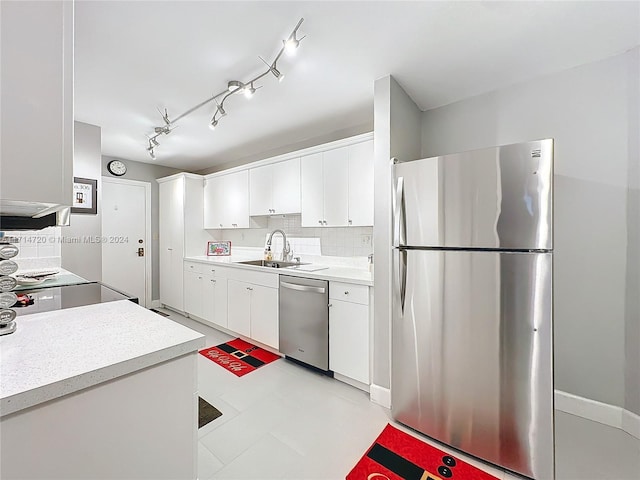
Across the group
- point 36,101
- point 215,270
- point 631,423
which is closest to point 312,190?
point 215,270

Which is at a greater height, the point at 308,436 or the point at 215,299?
the point at 215,299

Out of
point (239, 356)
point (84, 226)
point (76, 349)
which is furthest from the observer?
point (84, 226)

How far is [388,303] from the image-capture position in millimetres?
2102

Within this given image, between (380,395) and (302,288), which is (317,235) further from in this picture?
(380,395)

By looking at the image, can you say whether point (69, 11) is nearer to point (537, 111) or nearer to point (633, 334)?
point (537, 111)

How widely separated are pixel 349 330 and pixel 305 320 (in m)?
0.46

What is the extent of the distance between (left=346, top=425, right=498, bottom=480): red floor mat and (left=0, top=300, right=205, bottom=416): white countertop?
1.25 m

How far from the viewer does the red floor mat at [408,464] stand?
150 cm

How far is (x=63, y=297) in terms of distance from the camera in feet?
4.93

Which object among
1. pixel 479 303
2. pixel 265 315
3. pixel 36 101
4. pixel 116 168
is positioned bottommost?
pixel 265 315

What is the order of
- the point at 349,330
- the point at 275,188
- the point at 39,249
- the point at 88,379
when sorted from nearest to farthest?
1. the point at 88,379
2. the point at 349,330
3. the point at 39,249
4. the point at 275,188

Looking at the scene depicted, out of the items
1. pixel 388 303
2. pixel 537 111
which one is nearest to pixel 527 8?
pixel 537 111

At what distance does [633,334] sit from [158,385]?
2.69m

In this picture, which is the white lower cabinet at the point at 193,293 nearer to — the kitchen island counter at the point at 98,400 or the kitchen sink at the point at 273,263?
the kitchen sink at the point at 273,263
